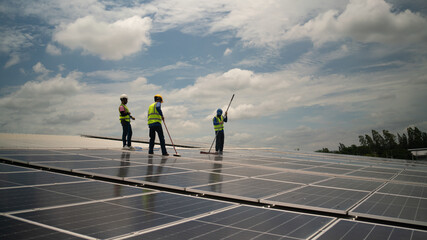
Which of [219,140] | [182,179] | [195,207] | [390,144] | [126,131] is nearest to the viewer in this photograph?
[195,207]

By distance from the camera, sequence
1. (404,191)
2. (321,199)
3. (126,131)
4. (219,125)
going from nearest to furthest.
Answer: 1. (321,199)
2. (404,191)
3. (126,131)
4. (219,125)

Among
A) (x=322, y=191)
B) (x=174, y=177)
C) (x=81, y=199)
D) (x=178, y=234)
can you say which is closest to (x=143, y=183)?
(x=174, y=177)

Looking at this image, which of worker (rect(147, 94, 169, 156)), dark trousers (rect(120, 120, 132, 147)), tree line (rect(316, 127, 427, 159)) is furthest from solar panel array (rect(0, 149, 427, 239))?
tree line (rect(316, 127, 427, 159))

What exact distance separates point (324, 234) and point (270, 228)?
1.83 feet

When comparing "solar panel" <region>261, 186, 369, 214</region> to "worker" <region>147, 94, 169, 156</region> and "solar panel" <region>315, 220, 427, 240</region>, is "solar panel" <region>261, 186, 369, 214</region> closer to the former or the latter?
"solar panel" <region>315, 220, 427, 240</region>

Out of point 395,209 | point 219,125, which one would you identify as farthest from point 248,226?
point 219,125

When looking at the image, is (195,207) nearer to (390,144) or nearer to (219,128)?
(219,128)

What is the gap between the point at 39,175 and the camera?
21.0 ft

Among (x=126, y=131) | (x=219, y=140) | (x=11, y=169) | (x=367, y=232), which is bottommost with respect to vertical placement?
(x=367, y=232)

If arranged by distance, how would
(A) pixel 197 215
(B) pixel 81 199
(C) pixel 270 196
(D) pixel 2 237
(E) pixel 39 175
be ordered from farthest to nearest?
(E) pixel 39 175 < (C) pixel 270 196 < (B) pixel 81 199 < (A) pixel 197 215 < (D) pixel 2 237

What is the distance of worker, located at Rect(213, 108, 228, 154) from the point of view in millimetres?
17180

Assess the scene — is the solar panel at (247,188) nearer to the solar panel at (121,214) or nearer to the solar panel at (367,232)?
the solar panel at (121,214)

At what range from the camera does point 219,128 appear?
17422mm

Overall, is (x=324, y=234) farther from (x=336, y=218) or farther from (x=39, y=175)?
(x=39, y=175)
